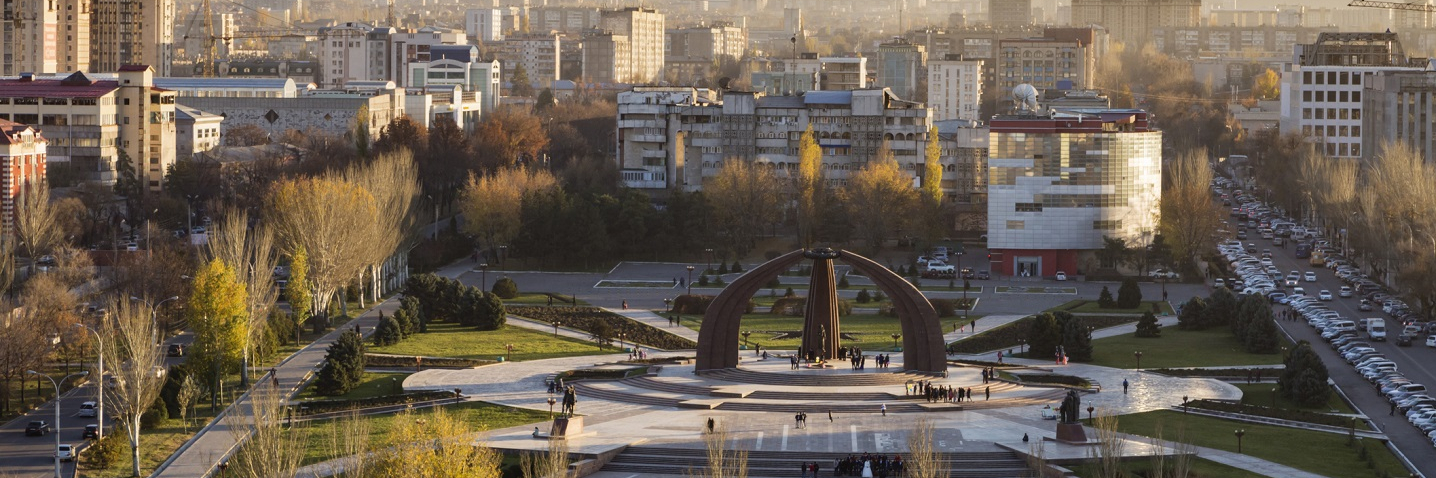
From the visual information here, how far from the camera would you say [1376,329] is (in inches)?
2918

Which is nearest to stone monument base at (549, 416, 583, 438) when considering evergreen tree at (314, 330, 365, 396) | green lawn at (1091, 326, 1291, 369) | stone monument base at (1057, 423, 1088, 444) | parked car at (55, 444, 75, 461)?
evergreen tree at (314, 330, 365, 396)

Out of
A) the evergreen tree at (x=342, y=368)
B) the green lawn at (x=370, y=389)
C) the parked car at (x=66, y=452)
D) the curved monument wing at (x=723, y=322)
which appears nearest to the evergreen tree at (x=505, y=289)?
the green lawn at (x=370, y=389)

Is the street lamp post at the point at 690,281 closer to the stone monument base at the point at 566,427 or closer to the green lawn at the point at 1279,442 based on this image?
the green lawn at the point at 1279,442

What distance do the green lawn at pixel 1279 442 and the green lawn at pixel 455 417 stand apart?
48.4ft

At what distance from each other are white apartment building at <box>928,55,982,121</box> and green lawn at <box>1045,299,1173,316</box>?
91.0 m

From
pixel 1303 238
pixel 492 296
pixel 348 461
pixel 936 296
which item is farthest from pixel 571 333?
pixel 1303 238

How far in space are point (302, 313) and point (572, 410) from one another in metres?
19.7

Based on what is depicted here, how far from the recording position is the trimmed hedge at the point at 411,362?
217 ft

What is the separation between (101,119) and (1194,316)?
54.5m

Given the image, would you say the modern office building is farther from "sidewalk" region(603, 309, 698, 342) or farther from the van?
the van

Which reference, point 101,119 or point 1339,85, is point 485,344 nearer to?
point 101,119

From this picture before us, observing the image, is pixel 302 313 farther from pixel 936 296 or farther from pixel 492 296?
pixel 936 296

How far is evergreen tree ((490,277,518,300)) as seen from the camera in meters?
84.9

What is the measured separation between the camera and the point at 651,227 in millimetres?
97938
